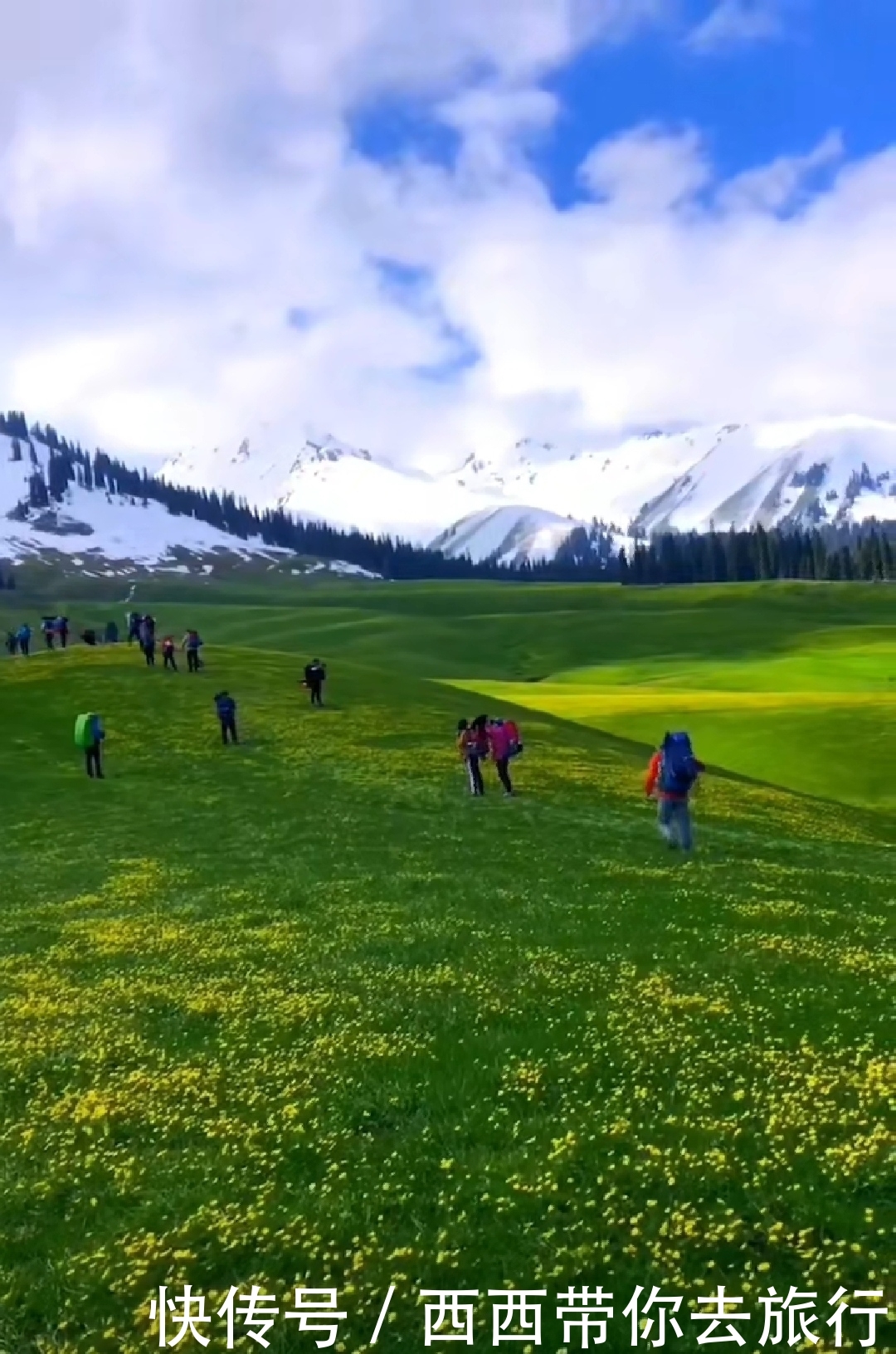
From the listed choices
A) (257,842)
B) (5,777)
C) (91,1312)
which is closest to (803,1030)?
(91,1312)

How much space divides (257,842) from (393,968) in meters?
17.1

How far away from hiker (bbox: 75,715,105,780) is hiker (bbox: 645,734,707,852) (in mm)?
28948

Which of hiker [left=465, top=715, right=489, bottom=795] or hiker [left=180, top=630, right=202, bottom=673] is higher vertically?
hiker [left=180, top=630, right=202, bottom=673]

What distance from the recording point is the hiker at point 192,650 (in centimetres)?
7700

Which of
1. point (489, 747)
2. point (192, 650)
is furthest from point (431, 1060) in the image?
point (192, 650)

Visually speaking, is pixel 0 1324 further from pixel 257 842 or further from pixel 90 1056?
pixel 257 842

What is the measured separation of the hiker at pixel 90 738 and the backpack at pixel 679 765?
97.7ft

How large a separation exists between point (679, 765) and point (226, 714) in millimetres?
31612

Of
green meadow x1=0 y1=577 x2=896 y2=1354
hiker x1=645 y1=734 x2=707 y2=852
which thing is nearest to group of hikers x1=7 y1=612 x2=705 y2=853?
hiker x1=645 y1=734 x2=707 y2=852

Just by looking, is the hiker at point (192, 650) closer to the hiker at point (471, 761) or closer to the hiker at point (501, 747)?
the hiker at point (471, 761)

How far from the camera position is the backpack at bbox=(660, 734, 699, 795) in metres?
33.6

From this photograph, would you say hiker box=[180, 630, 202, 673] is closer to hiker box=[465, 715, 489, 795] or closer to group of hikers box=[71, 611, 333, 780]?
group of hikers box=[71, 611, 333, 780]

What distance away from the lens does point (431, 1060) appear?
1650 centimetres

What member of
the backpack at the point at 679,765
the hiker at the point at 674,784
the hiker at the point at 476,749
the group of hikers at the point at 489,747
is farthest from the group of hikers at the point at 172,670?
the backpack at the point at 679,765
